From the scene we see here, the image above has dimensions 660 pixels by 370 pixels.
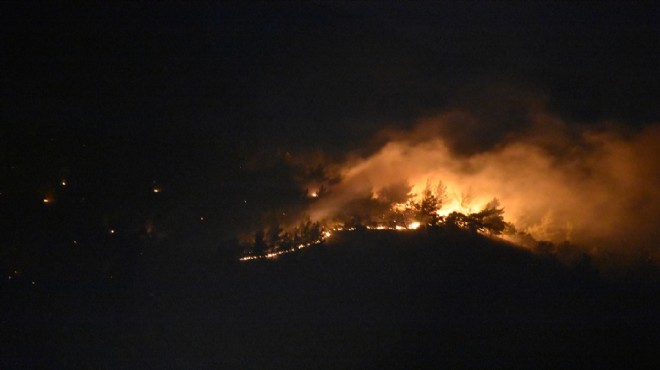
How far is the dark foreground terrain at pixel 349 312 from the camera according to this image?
4.62 metres

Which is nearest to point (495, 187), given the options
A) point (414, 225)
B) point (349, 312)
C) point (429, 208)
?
point (429, 208)

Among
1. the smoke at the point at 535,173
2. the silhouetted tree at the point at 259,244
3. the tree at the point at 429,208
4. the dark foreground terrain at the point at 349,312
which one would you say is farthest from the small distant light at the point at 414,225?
the silhouetted tree at the point at 259,244

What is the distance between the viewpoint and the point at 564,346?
4672 millimetres

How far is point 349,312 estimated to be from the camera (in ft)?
16.4

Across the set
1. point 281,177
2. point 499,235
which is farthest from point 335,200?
point 499,235

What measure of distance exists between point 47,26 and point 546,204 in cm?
792

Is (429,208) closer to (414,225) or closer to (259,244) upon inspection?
(414,225)

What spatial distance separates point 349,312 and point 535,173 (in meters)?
4.17

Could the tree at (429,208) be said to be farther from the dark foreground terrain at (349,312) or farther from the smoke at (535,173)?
the dark foreground terrain at (349,312)

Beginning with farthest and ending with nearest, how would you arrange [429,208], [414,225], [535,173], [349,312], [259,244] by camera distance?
[535,173]
[429,208]
[414,225]
[259,244]
[349,312]

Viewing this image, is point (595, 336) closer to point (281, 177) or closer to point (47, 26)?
Result: point (281, 177)

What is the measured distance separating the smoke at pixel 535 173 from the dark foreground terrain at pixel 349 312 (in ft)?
3.45

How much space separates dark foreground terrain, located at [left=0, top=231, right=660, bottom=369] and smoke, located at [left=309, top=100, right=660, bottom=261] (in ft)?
3.45

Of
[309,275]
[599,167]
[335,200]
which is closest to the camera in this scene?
[309,275]
